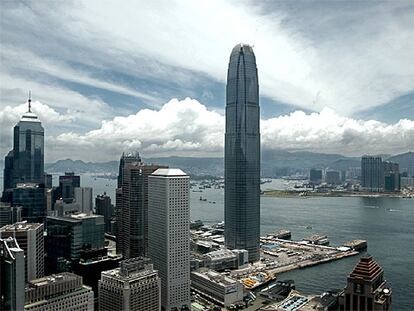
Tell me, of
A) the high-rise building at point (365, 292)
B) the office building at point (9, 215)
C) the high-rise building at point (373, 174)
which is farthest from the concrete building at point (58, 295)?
the high-rise building at point (373, 174)

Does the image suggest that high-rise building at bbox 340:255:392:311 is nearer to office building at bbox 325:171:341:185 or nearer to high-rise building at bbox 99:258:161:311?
high-rise building at bbox 99:258:161:311

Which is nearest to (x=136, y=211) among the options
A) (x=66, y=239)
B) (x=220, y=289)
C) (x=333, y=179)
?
(x=66, y=239)

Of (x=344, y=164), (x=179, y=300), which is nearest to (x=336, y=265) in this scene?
(x=179, y=300)

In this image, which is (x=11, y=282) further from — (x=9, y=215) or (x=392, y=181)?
(x=392, y=181)

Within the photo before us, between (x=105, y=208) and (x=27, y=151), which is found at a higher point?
(x=27, y=151)

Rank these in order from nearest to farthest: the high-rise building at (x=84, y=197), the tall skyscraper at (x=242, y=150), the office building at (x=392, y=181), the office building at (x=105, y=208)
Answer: the tall skyscraper at (x=242, y=150) → the office building at (x=105, y=208) → the high-rise building at (x=84, y=197) → the office building at (x=392, y=181)

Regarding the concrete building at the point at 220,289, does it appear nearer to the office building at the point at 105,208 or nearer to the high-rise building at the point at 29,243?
the high-rise building at the point at 29,243

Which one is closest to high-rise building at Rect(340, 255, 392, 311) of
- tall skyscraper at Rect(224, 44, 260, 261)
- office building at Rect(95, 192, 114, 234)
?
tall skyscraper at Rect(224, 44, 260, 261)
